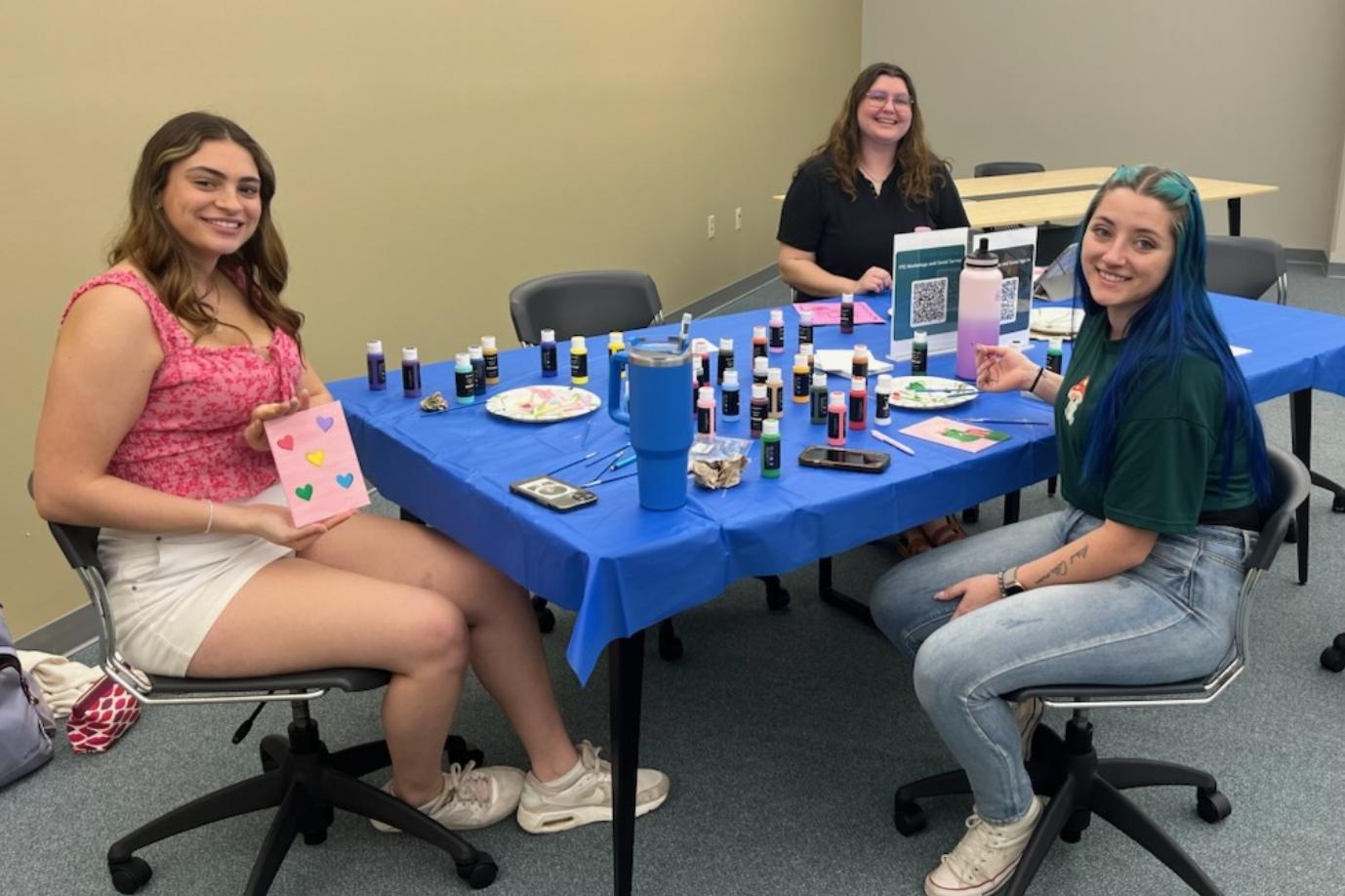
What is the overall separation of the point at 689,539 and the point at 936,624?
0.60 meters

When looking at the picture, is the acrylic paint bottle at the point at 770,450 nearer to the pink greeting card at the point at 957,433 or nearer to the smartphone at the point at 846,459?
the smartphone at the point at 846,459

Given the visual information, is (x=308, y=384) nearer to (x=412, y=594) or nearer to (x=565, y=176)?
(x=412, y=594)

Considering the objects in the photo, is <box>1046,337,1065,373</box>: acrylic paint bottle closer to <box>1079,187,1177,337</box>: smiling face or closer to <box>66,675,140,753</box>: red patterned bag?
<box>1079,187,1177,337</box>: smiling face

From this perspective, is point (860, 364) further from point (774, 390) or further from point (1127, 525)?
point (1127, 525)

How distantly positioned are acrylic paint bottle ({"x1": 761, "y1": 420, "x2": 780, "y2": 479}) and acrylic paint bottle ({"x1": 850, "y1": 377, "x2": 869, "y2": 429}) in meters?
0.26

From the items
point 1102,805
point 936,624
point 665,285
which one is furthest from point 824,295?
point 665,285

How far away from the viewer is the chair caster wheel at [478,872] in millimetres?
1854

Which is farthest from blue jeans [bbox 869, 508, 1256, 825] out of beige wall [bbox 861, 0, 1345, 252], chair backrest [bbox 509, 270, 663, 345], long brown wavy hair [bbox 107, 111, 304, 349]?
beige wall [bbox 861, 0, 1345, 252]

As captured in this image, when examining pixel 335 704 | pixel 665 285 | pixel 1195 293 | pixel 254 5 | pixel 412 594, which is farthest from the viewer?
pixel 665 285

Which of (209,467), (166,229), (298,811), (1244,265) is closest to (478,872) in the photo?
(298,811)

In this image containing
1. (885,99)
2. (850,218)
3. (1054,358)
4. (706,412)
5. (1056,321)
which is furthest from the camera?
(850,218)

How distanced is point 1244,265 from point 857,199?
117 cm

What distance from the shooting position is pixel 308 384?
6.63 ft

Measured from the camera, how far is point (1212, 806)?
78.2 inches
